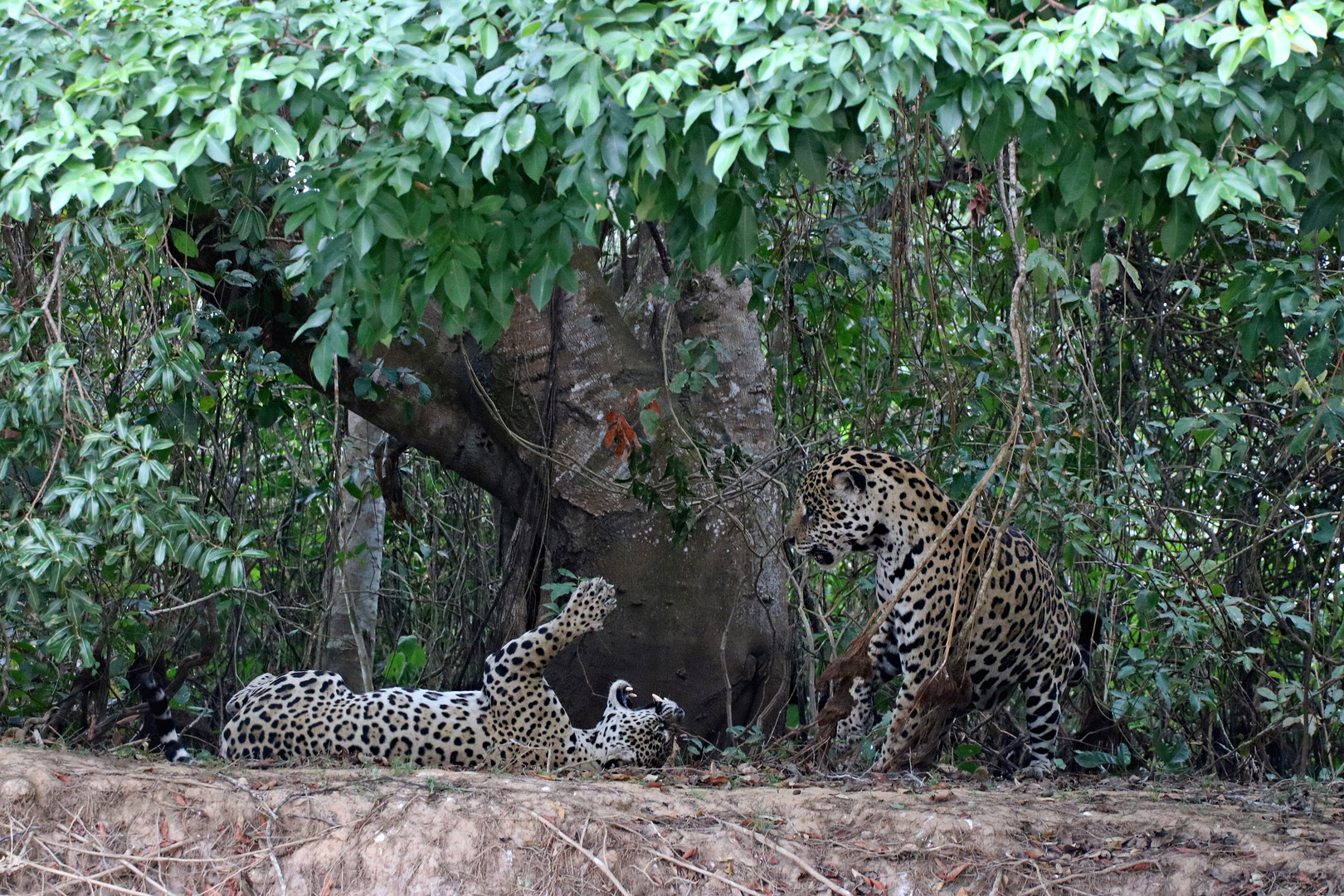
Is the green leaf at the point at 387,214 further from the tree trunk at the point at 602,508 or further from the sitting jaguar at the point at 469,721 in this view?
the tree trunk at the point at 602,508

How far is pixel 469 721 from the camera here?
565 cm

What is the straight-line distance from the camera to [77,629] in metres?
4.45

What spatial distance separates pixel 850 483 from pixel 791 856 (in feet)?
6.36

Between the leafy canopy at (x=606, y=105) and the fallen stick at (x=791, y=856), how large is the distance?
1913 mm

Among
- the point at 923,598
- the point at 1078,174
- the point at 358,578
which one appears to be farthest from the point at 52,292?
the point at 923,598

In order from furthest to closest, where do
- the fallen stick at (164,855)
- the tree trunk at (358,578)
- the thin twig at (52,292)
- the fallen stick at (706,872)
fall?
the tree trunk at (358,578) → the thin twig at (52,292) → the fallen stick at (164,855) → the fallen stick at (706,872)

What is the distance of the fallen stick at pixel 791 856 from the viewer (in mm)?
4074

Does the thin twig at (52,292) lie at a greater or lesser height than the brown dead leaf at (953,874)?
greater

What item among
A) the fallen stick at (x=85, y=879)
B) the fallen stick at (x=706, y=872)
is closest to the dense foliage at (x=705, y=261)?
the fallen stick at (x=85, y=879)

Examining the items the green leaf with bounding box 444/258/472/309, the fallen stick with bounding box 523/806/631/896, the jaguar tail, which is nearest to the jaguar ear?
the jaguar tail

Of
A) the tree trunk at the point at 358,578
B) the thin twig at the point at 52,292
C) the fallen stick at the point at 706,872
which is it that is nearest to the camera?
the fallen stick at the point at 706,872

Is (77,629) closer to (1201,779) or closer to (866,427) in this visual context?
(866,427)

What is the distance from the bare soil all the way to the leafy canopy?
5.76ft

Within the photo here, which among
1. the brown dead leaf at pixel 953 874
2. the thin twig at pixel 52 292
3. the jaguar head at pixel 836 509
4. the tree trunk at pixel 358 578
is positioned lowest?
the tree trunk at pixel 358 578
